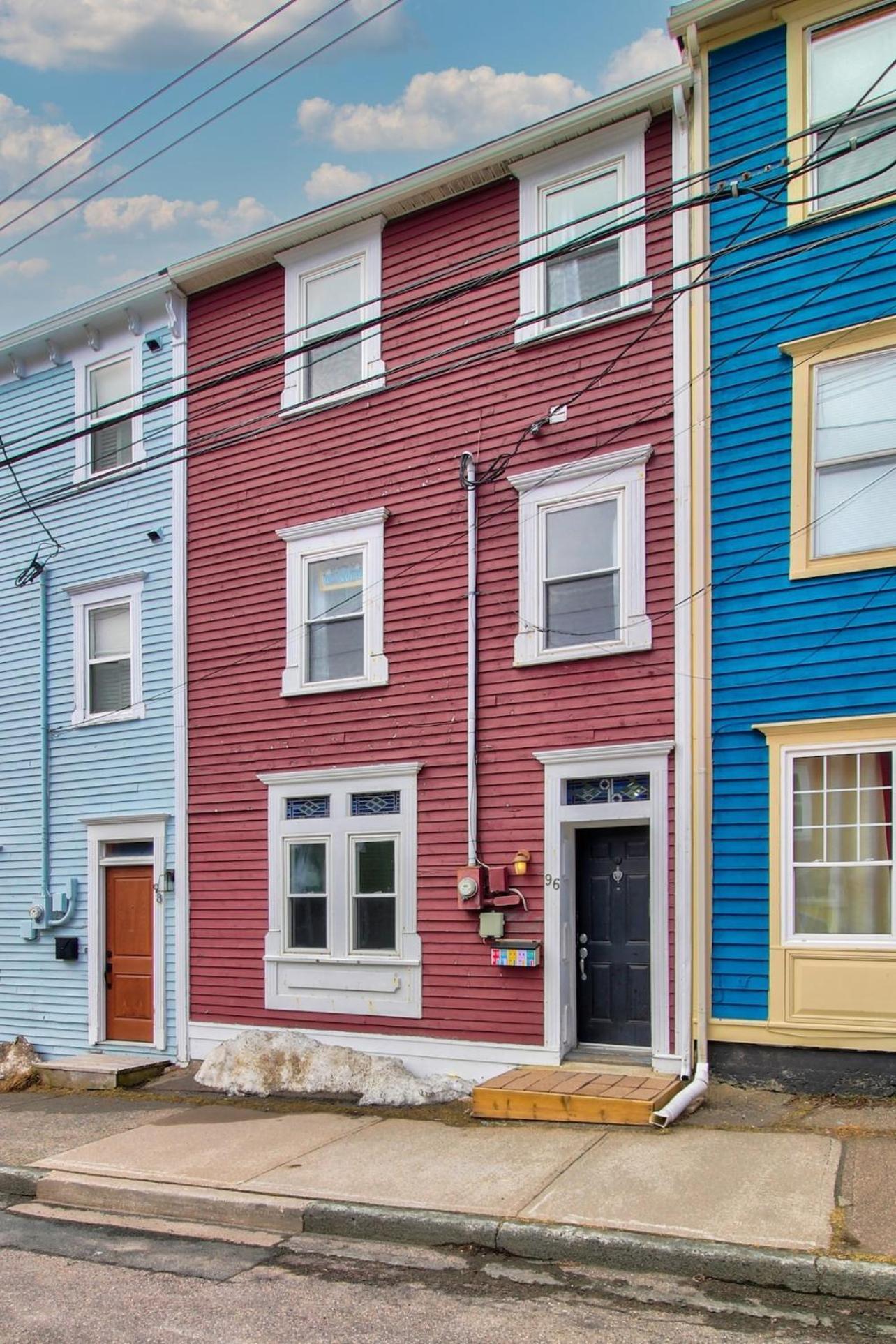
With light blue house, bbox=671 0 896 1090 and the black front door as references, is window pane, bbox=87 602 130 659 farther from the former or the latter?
light blue house, bbox=671 0 896 1090

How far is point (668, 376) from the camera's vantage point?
10.4 meters

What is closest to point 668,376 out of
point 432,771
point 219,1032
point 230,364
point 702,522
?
point 702,522

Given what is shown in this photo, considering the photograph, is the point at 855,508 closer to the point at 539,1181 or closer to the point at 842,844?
the point at 842,844

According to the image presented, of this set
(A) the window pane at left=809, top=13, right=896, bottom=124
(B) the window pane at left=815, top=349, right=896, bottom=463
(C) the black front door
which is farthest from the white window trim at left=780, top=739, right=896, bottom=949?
(A) the window pane at left=809, top=13, right=896, bottom=124

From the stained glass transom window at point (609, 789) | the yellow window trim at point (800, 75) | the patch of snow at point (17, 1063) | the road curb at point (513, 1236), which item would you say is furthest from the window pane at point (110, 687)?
the yellow window trim at point (800, 75)

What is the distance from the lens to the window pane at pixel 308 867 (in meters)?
12.3

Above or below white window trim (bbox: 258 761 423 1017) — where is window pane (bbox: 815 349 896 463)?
above

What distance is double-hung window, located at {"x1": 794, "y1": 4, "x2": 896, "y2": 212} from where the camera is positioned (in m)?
9.70

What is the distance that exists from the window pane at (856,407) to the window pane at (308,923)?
6456 millimetres

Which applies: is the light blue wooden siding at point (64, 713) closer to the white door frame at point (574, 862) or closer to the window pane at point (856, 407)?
the white door frame at point (574, 862)

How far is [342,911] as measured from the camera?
39.3ft

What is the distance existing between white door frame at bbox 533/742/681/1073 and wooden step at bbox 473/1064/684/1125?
42 cm

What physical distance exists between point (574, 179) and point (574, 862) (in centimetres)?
629

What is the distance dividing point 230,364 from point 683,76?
568 cm
